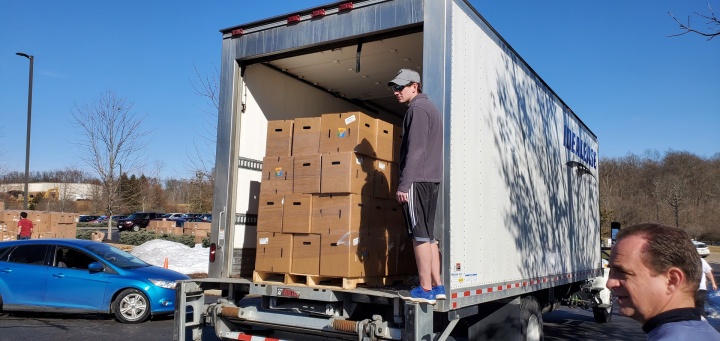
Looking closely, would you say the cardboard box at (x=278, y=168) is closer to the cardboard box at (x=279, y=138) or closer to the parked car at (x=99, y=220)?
the cardboard box at (x=279, y=138)

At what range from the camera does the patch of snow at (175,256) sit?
1602 cm

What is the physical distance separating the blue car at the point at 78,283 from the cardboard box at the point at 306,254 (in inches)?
194

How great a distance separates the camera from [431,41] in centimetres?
465

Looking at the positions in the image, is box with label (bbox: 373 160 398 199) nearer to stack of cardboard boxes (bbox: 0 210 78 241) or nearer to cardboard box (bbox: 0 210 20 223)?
stack of cardboard boxes (bbox: 0 210 78 241)

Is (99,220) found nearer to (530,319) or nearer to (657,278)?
(530,319)

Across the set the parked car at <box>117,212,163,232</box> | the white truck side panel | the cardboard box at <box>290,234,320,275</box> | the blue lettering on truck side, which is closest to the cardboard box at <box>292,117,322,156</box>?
the cardboard box at <box>290,234,320,275</box>

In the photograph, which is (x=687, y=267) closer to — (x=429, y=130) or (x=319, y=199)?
(x=429, y=130)

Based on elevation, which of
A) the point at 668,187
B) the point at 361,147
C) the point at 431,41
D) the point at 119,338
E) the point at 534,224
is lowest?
the point at 119,338

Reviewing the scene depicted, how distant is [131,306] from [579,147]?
7.60 meters

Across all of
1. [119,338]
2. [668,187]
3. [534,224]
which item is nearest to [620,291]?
[534,224]

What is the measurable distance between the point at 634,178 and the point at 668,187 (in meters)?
4.79

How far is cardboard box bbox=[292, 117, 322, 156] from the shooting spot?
536 centimetres

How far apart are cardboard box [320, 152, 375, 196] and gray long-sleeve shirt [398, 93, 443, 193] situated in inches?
21.8

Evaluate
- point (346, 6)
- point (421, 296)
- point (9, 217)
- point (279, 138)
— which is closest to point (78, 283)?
point (279, 138)
